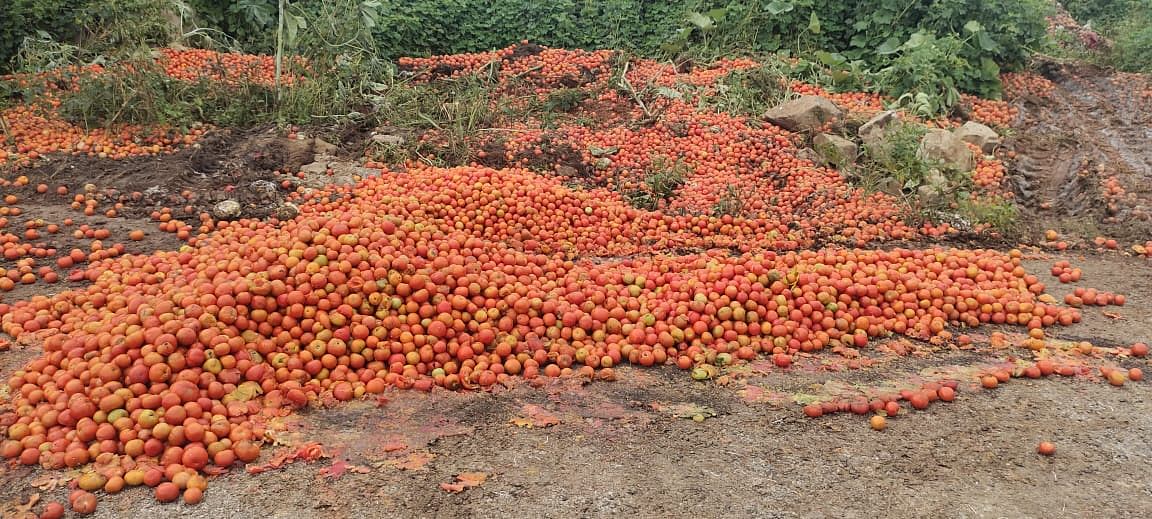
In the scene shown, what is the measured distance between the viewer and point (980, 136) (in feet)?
28.8

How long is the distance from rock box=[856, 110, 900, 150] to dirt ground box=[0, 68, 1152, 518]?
409cm

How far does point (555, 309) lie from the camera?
4.43m

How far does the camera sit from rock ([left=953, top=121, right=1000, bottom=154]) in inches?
344

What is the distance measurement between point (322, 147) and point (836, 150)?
6128 millimetres

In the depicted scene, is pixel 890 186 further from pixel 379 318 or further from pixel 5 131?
pixel 5 131

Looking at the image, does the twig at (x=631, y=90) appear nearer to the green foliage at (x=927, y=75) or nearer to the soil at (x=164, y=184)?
the green foliage at (x=927, y=75)

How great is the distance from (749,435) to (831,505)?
60cm

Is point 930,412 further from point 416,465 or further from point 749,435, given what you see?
point 416,465

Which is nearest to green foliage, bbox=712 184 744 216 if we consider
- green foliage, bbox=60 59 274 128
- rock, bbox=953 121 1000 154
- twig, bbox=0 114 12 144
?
rock, bbox=953 121 1000 154

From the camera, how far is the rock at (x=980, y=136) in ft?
28.6

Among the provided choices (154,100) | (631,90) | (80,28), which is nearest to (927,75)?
(631,90)

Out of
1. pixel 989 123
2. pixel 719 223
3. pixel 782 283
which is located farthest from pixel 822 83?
pixel 782 283

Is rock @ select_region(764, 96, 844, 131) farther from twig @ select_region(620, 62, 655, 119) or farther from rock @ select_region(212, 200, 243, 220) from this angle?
rock @ select_region(212, 200, 243, 220)

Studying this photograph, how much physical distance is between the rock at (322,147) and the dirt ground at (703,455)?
13.6 ft
